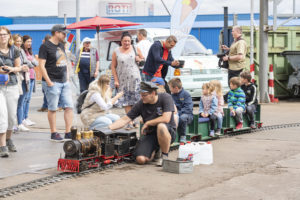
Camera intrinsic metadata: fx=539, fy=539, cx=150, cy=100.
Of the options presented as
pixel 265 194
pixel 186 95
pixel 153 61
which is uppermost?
pixel 153 61

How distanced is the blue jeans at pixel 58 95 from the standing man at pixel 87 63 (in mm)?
4565

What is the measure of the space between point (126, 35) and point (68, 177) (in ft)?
14.6

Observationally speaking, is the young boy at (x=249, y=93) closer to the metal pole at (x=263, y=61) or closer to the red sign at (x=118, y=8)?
the metal pole at (x=263, y=61)

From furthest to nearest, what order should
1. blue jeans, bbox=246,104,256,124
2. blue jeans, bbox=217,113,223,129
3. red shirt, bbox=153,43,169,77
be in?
blue jeans, bbox=246,104,256,124
blue jeans, bbox=217,113,223,129
red shirt, bbox=153,43,169,77

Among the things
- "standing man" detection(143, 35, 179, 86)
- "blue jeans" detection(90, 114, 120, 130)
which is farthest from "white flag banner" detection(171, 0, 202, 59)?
"blue jeans" detection(90, 114, 120, 130)

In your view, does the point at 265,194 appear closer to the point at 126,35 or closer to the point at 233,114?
the point at 233,114

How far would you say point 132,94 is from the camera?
34.3ft

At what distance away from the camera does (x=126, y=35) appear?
33.8 feet

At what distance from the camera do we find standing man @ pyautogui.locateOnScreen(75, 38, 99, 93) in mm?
13926

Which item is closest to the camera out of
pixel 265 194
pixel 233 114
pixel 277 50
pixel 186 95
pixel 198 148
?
pixel 265 194

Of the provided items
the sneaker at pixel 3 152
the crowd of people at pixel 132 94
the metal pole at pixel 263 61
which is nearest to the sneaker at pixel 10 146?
the crowd of people at pixel 132 94

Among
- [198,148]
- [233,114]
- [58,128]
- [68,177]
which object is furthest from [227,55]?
[68,177]

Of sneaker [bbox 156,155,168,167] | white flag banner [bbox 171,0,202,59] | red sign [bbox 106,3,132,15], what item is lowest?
sneaker [bbox 156,155,168,167]

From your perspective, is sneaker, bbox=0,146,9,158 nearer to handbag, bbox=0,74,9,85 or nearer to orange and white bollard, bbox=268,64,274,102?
handbag, bbox=0,74,9,85
